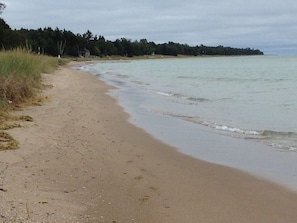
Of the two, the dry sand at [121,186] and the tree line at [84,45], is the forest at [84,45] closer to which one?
the tree line at [84,45]

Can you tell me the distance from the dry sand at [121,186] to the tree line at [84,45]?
36.1 meters

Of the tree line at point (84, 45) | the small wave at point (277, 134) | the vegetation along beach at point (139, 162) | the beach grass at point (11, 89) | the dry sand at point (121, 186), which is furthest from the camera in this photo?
the tree line at point (84, 45)

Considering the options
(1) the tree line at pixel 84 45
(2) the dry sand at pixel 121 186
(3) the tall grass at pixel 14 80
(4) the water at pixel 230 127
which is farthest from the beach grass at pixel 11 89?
(1) the tree line at pixel 84 45

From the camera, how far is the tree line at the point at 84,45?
48.6 metres

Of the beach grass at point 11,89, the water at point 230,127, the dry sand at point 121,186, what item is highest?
the beach grass at point 11,89

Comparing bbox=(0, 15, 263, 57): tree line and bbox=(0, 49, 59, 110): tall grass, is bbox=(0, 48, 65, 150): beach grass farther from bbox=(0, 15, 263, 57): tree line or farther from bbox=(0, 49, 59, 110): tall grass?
bbox=(0, 15, 263, 57): tree line

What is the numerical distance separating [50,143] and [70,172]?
68.5 inches

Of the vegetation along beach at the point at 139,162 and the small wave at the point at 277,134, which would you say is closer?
the vegetation along beach at the point at 139,162

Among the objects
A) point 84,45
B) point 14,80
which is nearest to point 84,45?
point 84,45

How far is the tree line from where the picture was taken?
48569 mm

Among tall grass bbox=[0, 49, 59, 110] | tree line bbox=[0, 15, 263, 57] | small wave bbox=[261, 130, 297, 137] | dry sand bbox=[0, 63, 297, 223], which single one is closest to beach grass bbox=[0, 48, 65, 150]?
tall grass bbox=[0, 49, 59, 110]

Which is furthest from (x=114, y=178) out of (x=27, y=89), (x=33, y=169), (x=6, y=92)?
(x=27, y=89)

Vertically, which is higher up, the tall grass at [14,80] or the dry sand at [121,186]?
the tall grass at [14,80]

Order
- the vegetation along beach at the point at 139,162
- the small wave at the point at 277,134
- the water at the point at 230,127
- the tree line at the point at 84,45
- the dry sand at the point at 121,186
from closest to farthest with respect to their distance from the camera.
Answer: the dry sand at the point at 121,186
the vegetation along beach at the point at 139,162
the water at the point at 230,127
the small wave at the point at 277,134
the tree line at the point at 84,45
